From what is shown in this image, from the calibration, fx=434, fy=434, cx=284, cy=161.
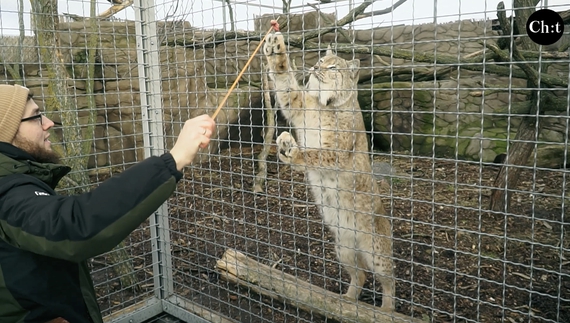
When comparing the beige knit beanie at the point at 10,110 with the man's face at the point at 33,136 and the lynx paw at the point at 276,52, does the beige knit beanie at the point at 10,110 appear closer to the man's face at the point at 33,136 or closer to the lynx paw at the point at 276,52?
the man's face at the point at 33,136

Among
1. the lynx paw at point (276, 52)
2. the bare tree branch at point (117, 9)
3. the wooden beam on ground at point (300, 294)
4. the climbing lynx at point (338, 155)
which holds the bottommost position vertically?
the wooden beam on ground at point (300, 294)

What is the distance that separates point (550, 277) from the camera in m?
3.93

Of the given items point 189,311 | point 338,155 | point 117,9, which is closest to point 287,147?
point 338,155

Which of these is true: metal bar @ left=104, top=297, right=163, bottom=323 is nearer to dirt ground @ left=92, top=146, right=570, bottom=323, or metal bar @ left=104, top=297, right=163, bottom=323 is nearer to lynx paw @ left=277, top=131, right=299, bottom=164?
dirt ground @ left=92, top=146, right=570, bottom=323

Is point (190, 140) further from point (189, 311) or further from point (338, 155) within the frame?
point (189, 311)

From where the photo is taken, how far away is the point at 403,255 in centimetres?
454

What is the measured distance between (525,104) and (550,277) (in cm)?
204

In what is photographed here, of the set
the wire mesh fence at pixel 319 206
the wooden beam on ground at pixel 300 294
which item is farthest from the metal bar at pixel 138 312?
the wooden beam on ground at pixel 300 294

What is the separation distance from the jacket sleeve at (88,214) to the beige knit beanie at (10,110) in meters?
0.38

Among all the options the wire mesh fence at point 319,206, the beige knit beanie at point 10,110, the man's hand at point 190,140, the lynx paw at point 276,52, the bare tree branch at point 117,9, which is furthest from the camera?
the bare tree branch at point 117,9

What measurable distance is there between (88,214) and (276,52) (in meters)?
2.13

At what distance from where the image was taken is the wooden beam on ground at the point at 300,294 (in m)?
2.84

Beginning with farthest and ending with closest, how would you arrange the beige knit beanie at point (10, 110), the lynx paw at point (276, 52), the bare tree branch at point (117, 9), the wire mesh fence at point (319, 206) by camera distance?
the bare tree branch at point (117, 9)
the lynx paw at point (276, 52)
the wire mesh fence at point (319, 206)
the beige knit beanie at point (10, 110)

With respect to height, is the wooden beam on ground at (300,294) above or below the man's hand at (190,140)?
below
